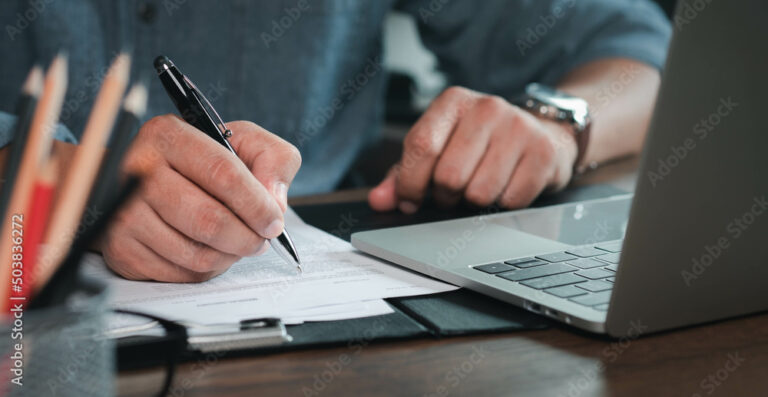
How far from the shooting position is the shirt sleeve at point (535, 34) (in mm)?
1154

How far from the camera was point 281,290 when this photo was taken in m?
0.48

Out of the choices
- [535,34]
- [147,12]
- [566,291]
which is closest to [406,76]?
[535,34]

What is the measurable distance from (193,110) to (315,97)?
23.7 inches

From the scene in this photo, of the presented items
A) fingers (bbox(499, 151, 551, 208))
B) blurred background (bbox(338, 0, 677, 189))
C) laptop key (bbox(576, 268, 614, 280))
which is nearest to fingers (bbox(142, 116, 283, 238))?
laptop key (bbox(576, 268, 614, 280))

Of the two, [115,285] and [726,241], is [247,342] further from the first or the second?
[726,241]

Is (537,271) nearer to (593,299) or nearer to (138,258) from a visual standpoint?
(593,299)

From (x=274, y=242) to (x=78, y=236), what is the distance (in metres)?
0.27

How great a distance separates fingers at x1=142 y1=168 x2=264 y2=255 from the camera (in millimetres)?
477

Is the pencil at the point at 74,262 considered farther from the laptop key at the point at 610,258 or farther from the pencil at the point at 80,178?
the laptop key at the point at 610,258

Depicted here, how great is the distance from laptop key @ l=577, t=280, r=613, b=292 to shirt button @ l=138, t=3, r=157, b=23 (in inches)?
30.4

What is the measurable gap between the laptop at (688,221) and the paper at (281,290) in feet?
0.13

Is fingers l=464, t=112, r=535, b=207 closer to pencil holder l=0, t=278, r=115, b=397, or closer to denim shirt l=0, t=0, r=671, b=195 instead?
denim shirt l=0, t=0, r=671, b=195

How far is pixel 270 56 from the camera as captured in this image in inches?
42.6

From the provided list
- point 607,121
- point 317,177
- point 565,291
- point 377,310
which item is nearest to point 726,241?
point 565,291
